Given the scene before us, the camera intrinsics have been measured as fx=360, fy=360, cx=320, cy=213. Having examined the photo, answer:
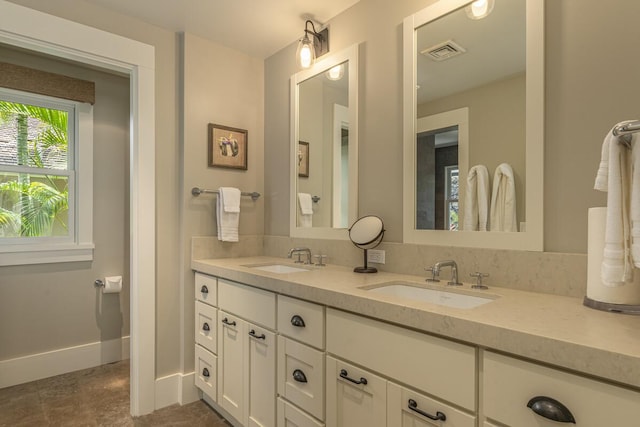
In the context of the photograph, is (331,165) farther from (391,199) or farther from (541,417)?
(541,417)

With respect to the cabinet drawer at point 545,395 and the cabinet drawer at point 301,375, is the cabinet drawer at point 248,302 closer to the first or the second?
the cabinet drawer at point 301,375

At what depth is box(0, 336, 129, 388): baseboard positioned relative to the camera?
2.48m

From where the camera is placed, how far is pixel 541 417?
0.81m

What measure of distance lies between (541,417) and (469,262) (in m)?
0.76

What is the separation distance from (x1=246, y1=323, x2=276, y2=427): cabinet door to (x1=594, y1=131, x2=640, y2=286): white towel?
1263 mm

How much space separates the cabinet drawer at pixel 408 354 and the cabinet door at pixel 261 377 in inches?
17.1

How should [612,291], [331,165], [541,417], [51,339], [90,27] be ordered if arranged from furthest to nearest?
[51,339] → [331,165] → [90,27] → [612,291] → [541,417]

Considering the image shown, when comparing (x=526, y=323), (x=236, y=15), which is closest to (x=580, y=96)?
(x=526, y=323)

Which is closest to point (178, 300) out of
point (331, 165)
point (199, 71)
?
point (331, 165)

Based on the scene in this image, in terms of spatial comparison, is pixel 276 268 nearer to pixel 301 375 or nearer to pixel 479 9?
pixel 301 375

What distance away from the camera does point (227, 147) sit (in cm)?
253

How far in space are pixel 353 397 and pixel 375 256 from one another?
775 millimetres

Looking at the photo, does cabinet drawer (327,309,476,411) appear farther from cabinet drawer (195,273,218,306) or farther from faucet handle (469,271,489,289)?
cabinet drawer (195,273,218,306)

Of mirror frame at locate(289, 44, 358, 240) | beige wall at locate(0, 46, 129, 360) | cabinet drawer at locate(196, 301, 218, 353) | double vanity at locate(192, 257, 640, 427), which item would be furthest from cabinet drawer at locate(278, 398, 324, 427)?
beige wall at locate(0, 46, 129, 360)
